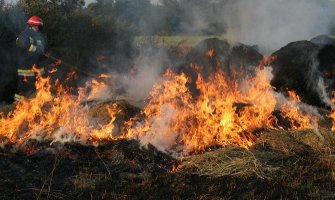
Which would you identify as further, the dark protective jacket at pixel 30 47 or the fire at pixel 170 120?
the dark protective jacket at pixel 30 47

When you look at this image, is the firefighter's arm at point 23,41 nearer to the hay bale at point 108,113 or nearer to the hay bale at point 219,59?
the hay bale at point 108,113

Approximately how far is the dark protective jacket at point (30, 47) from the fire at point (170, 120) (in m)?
0.60

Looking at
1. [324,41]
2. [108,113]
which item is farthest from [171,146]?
[324,41]

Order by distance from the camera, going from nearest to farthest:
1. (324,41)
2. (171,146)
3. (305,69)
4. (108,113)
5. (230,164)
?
(230,164) → (171,146) → (108,113) → (305,69) → (324,41)

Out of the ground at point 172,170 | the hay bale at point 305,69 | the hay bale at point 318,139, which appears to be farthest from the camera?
the hay bale at point 305,69

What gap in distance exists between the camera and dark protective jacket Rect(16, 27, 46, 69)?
8844 millimetres

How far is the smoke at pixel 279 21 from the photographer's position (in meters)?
15.2

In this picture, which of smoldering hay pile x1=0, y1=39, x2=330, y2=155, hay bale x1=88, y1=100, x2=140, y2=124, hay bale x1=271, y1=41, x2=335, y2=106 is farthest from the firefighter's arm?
hay bale x1=271, y1=41, x2=335, y2=106

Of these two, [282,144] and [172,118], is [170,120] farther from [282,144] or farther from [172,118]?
[282,144]

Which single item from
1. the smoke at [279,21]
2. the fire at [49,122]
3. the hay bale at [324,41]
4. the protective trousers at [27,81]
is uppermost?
the smoke at [279,21]

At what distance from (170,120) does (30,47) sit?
379cm

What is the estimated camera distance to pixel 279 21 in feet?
50.0

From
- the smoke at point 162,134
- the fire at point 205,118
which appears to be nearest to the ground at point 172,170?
the smoke at point 162,134

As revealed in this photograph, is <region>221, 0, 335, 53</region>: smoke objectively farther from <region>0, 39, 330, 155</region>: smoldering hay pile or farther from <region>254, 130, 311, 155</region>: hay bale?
<region>254, 130, 311, 155</region>: hay bale
